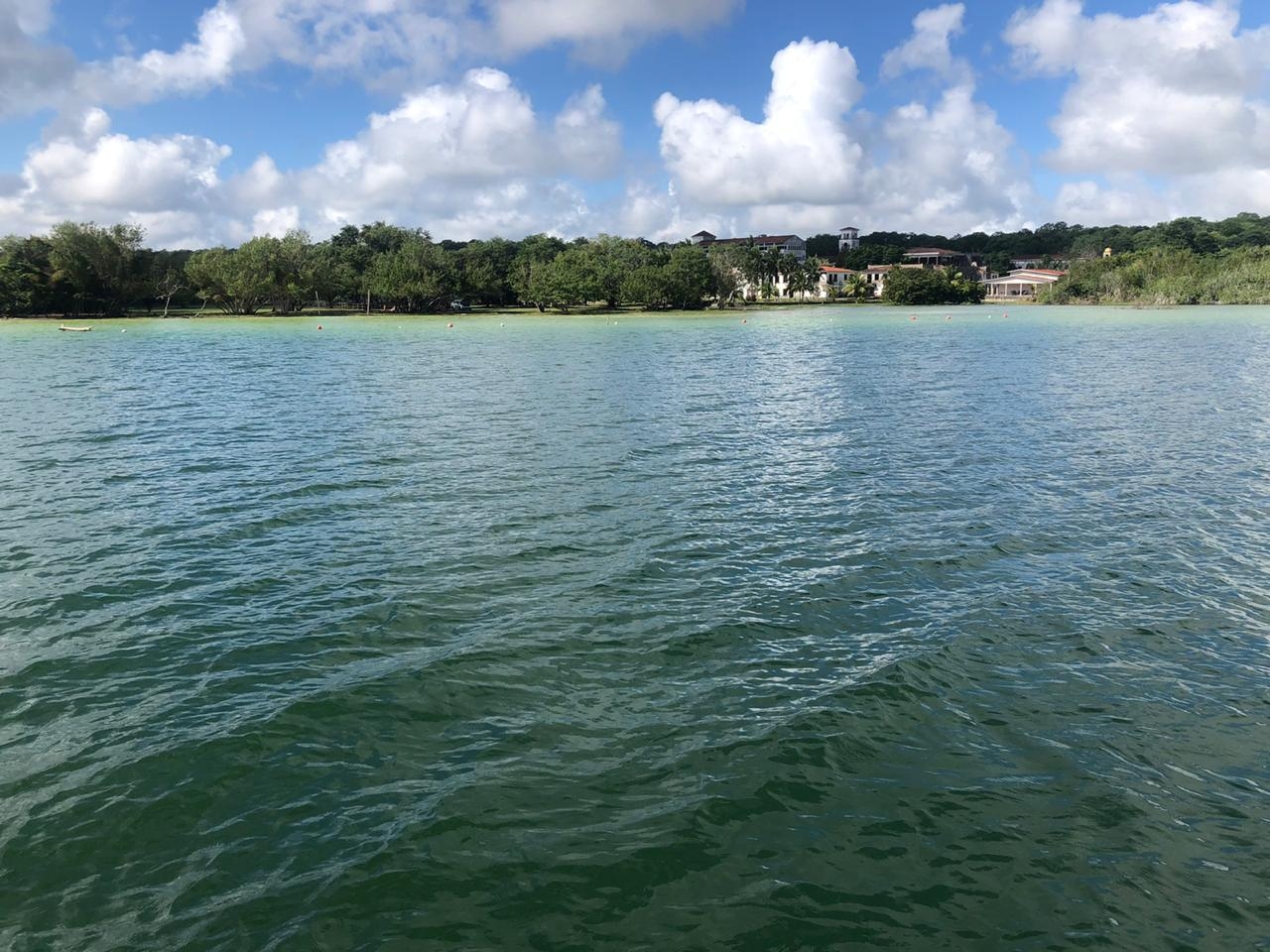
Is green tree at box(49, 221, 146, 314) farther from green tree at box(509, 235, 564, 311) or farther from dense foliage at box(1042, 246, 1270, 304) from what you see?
dense foliage at box(1042, 246, 1270, 304)

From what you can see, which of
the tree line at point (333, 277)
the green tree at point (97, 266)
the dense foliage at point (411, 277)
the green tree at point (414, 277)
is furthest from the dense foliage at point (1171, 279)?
the green tree at point (97, 266)

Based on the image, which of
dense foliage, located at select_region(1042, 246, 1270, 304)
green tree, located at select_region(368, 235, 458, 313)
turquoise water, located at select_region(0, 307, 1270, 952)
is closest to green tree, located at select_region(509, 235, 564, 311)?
green tree, located at select_region(368, 235, 458, 313)

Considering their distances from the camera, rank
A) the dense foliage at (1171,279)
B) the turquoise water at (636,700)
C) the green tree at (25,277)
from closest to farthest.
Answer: the turquoise water at (636,700)
the green tree at (25,277)
the dense foliage at (1171,279)

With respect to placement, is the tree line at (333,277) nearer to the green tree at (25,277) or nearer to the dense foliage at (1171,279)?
the green tree at (25,277)

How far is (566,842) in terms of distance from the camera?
784 cm

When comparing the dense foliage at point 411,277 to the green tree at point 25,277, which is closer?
the green tree at point 25,277

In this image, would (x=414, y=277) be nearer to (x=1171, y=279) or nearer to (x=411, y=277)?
(x=411, y=277)

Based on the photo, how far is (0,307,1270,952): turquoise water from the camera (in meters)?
7.16

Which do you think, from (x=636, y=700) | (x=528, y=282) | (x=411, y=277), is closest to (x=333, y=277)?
(x=411, y=277)

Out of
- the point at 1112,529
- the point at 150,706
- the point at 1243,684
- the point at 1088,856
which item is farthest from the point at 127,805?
the point at 1112,529

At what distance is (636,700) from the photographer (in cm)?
1047

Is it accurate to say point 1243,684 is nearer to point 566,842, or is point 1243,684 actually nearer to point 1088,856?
point 1088,856

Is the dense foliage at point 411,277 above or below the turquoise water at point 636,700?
above

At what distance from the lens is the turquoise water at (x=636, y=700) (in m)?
7.16
